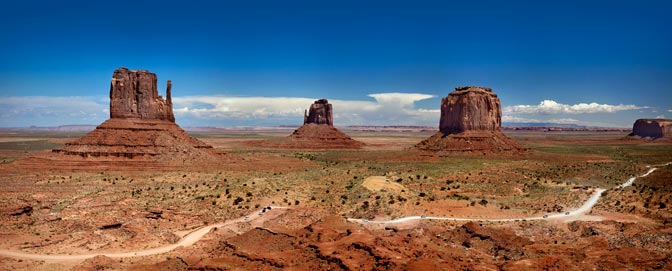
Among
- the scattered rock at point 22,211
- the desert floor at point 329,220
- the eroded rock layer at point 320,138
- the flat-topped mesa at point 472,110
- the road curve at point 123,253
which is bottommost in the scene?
the road curve at point 123,253

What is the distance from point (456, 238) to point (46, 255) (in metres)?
25.5

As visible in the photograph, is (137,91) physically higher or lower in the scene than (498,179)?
higher

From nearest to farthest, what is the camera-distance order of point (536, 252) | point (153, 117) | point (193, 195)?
point (536, 252) → point (193, 195) → point (153, 117)

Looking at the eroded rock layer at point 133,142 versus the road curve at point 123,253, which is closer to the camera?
the road curve at point 123,253

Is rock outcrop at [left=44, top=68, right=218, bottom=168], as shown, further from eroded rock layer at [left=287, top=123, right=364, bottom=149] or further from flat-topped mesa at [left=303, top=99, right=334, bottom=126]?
flat-topped mesa at [left=303, top=99, right=334, bottom=126]

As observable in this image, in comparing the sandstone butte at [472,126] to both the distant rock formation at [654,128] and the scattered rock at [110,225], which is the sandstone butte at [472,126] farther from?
the distant rock formation at [654,128]

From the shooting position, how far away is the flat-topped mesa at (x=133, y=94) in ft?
215

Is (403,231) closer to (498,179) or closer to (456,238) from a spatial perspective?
(456,238)

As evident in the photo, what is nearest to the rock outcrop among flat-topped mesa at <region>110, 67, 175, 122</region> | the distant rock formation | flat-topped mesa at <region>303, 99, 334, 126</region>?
flat-topped mesa at <region>110, 67, 175, 122</region>

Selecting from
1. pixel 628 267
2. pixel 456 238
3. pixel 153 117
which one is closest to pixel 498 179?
pixel 456 238

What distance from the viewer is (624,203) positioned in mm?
38156

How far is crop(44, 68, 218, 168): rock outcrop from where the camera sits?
61.7 meters

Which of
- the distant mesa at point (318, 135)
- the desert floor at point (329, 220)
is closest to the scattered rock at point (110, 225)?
the desert floor at point (329, 220)

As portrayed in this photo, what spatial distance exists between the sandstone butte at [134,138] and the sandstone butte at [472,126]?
4657cm
